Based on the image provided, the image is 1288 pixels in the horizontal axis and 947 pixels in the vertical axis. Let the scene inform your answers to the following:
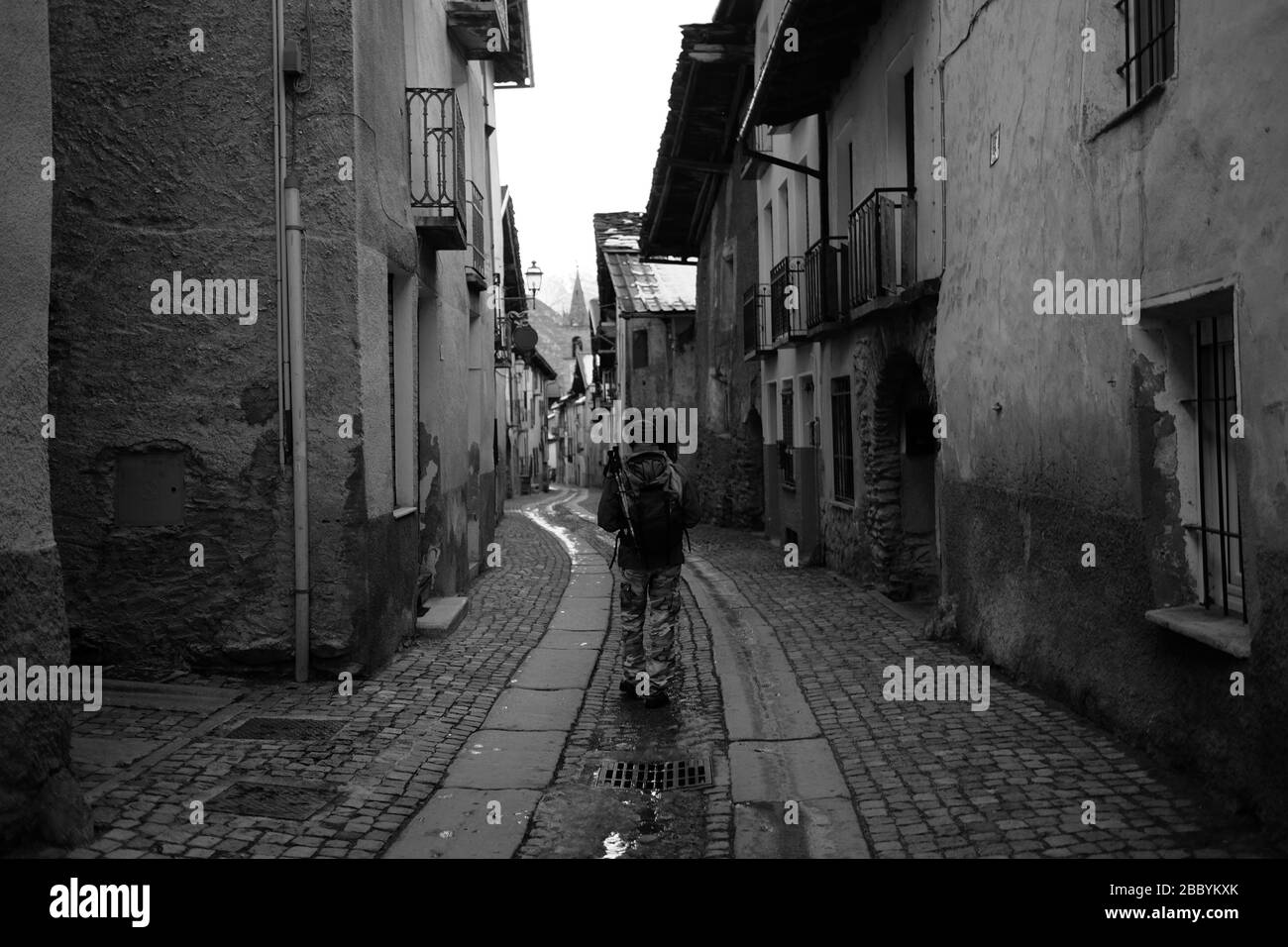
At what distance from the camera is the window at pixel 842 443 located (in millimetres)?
13391

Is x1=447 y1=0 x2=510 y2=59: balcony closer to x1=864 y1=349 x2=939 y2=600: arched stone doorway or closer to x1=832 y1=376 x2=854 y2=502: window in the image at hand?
x1=832 y1=376 x2=854 y2=502: window

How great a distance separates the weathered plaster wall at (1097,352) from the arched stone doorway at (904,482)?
6.77 ft

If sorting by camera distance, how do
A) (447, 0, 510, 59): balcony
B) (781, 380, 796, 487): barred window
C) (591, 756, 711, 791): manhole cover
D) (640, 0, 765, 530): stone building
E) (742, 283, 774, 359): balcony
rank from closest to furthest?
(591, 756, 711, 791): manhole cover < (447, 0, 510, 59): balcony < (781, 380, 796, 487): barred window < (742, 283, 774, 359): balcony < (640, 0, 765, 530): stone building

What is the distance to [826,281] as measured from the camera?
43.0 ft

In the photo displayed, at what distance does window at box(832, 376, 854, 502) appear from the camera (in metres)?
13.4

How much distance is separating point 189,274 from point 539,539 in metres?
12.5

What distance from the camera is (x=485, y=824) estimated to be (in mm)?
5148

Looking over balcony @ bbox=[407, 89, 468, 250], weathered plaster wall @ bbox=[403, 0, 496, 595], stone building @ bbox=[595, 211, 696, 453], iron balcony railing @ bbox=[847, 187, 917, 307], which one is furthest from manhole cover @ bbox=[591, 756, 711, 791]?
stone building @ bbox=[595, 211, 696, 453]

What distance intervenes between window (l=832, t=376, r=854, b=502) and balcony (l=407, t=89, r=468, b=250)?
199 inches

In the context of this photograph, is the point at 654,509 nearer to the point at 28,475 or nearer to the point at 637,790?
the point at 637,790

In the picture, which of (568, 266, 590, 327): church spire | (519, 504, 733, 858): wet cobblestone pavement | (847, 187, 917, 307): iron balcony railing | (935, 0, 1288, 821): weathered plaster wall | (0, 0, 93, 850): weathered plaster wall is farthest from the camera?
(568, 266, 590, 327): church spire

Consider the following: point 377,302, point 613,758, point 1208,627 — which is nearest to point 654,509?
point 613,758

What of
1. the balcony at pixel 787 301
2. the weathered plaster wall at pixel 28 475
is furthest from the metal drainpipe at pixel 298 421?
the balcony at pixel 787 301
